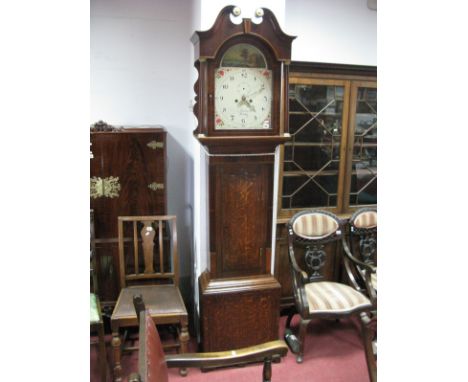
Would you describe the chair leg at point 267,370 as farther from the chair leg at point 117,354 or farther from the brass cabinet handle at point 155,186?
the brass cabinet handle at point 155,186

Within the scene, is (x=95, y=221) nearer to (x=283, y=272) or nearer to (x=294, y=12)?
(x=283, y=272)

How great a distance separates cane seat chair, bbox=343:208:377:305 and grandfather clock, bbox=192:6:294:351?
28.5 inches

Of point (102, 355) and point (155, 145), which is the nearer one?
point (102, 355)

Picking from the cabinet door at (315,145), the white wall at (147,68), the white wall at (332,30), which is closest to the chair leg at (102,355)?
the white wall at (147,68)

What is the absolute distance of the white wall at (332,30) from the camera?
2922mm

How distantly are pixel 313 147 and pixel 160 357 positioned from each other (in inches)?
80.6

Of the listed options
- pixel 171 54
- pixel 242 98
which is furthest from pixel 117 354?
pixel 171 54

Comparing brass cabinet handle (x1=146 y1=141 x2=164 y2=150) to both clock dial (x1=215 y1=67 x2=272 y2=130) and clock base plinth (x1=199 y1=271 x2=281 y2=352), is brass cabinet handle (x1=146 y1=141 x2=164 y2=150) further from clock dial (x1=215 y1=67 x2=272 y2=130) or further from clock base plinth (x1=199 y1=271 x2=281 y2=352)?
clock base plinth (x1=199 y1=271 x2=281 y2=352)

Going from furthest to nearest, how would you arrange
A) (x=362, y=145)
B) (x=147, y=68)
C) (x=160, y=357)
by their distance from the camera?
(x=362, y=145)
(x=147, y=68)
(x=160, y=357)

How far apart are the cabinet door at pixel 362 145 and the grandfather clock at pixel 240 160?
101cm

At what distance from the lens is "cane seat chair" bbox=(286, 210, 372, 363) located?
2658 mm

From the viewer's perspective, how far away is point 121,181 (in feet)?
8.71

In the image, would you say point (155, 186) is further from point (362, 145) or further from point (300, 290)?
point (362, 145)
